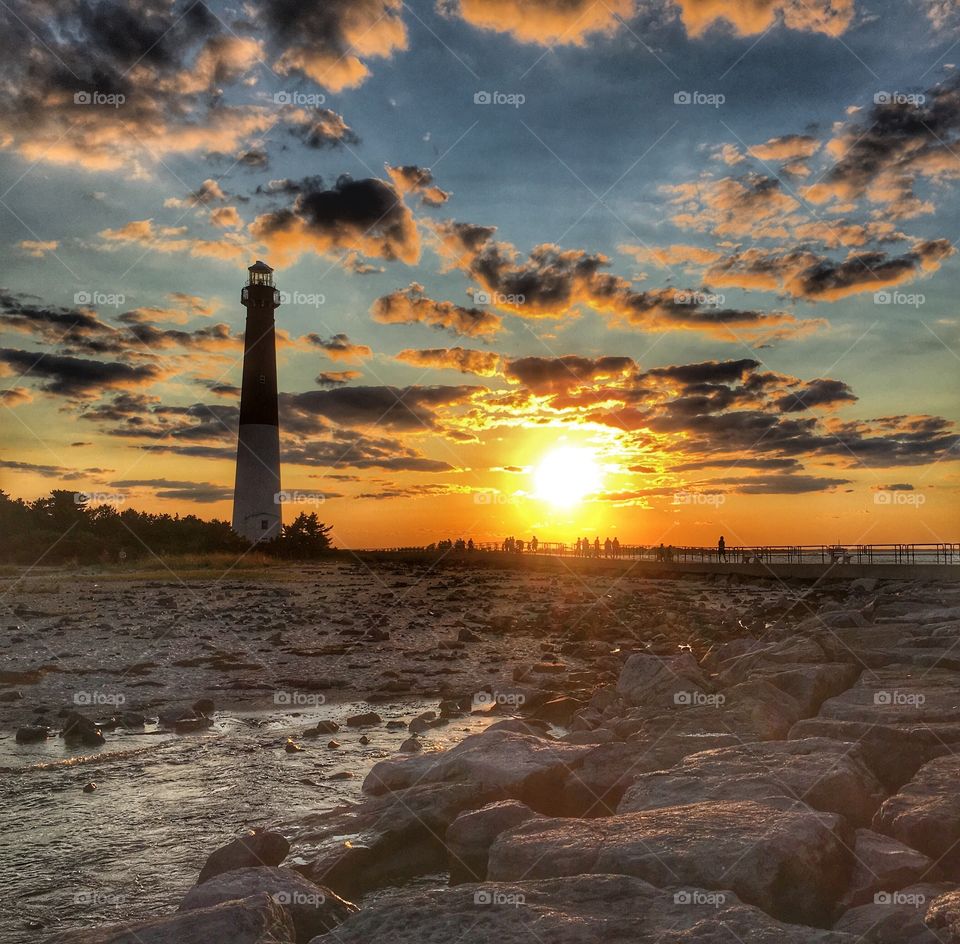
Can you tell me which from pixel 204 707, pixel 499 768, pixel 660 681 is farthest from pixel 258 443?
pixel 499 768

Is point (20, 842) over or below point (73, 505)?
below

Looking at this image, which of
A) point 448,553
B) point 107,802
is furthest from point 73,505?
point 448,553

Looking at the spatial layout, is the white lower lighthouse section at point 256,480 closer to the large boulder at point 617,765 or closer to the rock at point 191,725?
the rock at point 191,725

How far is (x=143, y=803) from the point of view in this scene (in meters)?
8.00

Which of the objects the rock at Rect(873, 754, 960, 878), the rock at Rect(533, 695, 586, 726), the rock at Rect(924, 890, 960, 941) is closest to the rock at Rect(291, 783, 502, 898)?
the rock at Rect(873, 754, 960, 878)

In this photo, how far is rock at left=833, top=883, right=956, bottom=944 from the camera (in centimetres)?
416

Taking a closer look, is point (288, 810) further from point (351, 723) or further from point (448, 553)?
point (448, 553)

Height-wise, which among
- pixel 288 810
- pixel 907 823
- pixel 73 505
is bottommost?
pixel 288 810

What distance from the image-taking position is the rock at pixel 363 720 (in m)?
11.6

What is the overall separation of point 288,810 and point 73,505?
46635 mm

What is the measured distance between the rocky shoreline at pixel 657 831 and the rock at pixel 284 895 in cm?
2

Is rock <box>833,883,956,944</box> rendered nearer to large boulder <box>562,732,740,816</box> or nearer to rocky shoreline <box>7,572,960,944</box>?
rocky shoreline <box>7,572,960,944</box>

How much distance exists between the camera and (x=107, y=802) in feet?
26.3

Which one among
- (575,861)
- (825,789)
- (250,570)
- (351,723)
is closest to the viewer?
(575,861)
